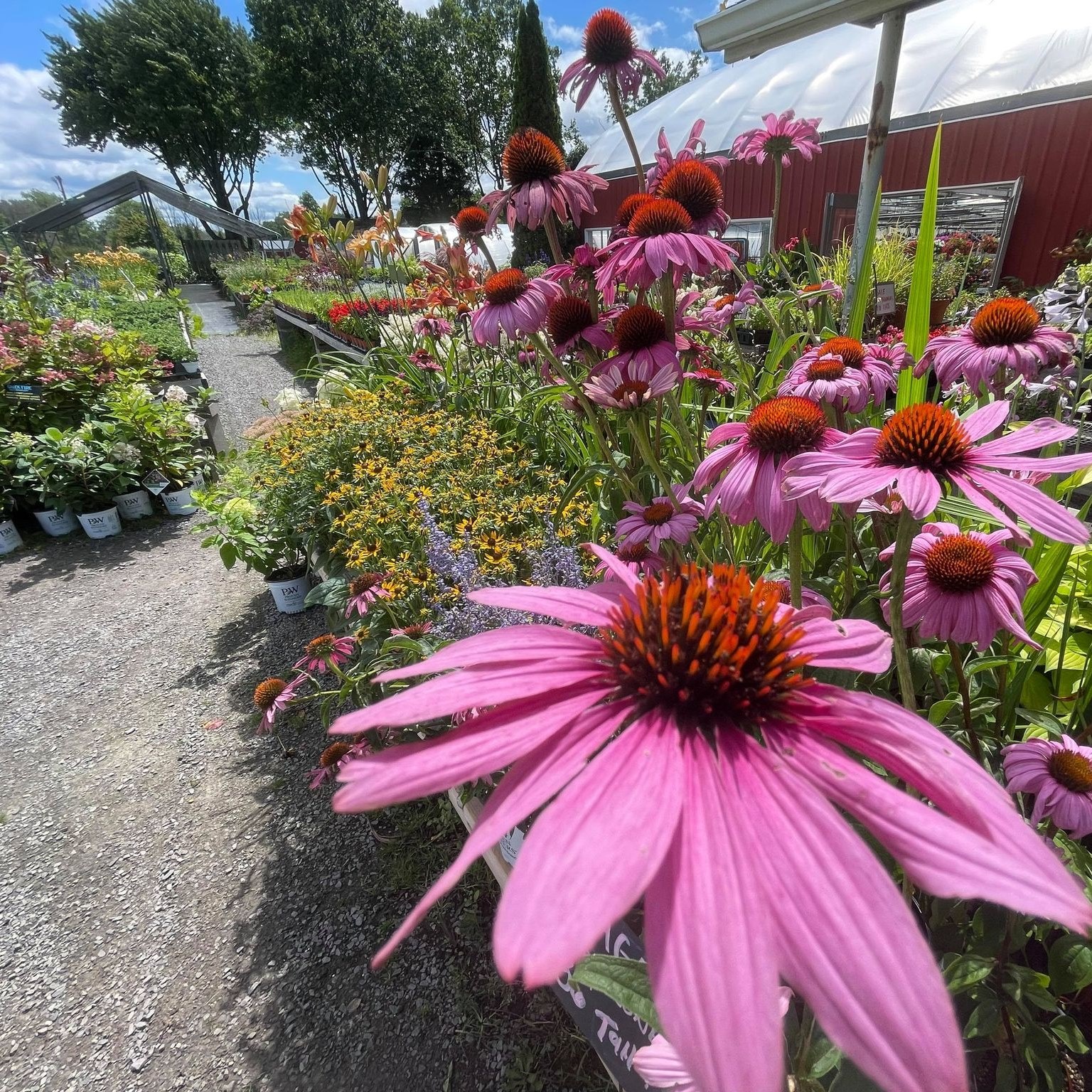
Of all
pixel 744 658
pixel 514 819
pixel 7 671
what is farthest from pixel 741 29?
pixel 7 671

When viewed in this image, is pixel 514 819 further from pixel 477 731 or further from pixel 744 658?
pixel 744 658

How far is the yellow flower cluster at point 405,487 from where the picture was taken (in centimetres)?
160

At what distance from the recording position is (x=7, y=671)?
262 cm

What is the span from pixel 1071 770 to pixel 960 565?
241 millimetres

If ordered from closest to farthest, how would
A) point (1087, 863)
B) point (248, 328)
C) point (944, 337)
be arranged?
point (1087, 863)
point (944, 337)
point (248, 328)

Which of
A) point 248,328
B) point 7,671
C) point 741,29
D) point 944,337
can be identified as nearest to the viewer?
point 944,337

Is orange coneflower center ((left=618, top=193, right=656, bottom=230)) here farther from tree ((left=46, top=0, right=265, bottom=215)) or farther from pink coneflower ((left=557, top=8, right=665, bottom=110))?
tree ((left=46, top=0, right=265, bottom=215))

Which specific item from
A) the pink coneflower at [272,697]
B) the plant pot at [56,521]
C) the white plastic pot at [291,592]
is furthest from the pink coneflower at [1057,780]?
the plant pot at [56,521]

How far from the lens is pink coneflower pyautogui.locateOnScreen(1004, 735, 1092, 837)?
0.60 meters

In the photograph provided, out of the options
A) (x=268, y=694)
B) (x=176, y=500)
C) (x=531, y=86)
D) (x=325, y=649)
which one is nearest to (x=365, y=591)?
(x=325, y=649)

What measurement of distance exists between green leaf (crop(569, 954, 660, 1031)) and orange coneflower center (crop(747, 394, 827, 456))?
0.55m

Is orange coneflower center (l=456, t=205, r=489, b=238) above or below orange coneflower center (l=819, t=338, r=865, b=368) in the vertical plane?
above

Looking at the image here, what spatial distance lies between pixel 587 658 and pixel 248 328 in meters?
13.9

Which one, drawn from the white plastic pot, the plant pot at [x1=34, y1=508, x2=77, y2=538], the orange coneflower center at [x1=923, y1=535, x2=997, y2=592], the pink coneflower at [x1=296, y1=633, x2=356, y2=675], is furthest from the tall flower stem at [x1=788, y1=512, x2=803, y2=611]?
the plant pot at [x1=34, y1=508, x2=77, y2=538]
